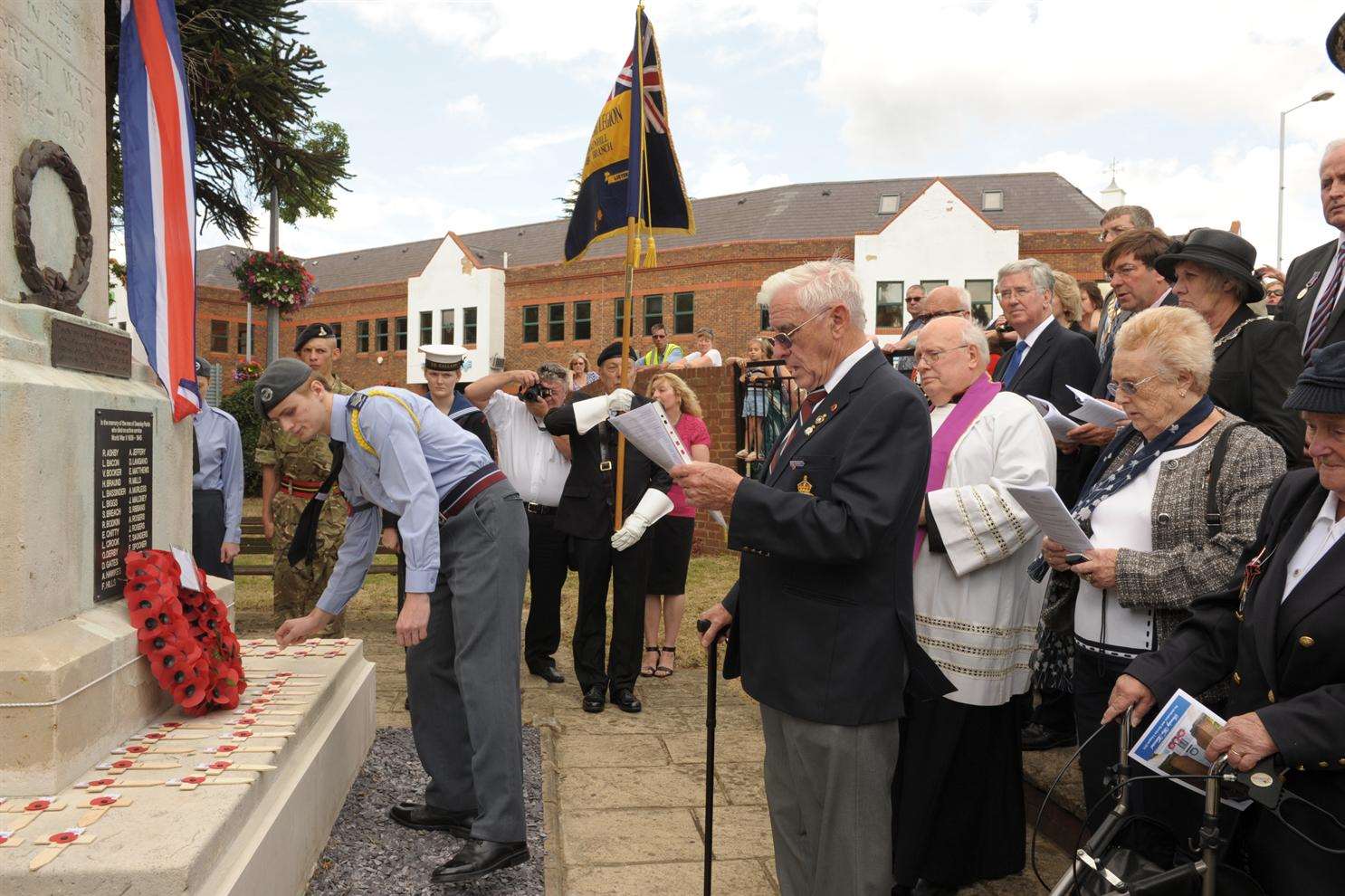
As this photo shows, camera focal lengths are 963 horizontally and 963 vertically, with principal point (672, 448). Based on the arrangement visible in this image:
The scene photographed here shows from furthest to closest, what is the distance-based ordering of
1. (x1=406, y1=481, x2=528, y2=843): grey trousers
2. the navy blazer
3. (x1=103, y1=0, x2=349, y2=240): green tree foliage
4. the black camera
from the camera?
1. (x1=103, y1=0, x2=349, y2=240): green tree foliage
2. the black camera
3. (x1=406, y1=481, x2=528, y2=843): grey trousers
4. the navy blazer

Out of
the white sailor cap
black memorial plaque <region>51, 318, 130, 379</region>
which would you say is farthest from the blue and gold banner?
black memorial plaque <region>51, 318, 130, 379</region>

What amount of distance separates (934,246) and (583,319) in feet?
45.5

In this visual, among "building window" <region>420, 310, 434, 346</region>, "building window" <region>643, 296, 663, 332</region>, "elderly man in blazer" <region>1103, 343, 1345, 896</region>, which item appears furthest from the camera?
"building window" <region>420, 310, 434, 346</region>

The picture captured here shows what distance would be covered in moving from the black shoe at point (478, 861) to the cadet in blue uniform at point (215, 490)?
3810 millimetres

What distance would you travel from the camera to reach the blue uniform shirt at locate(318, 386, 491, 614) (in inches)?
139

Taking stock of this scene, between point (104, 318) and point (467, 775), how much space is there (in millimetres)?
2510

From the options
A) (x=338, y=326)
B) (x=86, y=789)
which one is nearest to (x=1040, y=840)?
(x=86, y=789)

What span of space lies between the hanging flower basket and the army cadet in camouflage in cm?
817

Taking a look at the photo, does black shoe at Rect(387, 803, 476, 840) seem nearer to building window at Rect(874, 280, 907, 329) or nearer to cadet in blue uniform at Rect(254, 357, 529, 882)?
cadet in blue uniform at Rect(254, 357, 529, 882)

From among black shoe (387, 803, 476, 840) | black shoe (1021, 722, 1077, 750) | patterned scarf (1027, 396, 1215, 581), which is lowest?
black shoe (387, 803, 476, 840)

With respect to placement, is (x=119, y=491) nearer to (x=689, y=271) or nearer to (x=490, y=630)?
(x=490, y=630)

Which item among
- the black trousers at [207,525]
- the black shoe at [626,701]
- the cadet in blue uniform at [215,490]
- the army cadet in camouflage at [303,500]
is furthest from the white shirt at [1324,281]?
the black trousers at [207,525]

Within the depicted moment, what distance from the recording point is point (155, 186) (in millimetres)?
4422

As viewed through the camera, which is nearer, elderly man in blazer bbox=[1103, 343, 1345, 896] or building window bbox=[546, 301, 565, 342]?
elderly man in blazer bbox=[1103, 343, 1345, 896]
